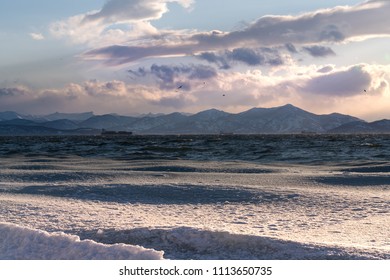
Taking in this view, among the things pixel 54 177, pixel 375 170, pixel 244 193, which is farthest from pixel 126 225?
pixel 375 170

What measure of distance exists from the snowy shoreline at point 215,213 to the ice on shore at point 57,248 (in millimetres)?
63

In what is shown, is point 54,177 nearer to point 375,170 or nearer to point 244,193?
point 244,193

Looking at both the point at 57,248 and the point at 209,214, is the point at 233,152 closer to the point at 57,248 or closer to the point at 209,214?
the point at 209,214

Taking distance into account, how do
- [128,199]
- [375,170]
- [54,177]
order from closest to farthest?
[128,199], [54,177], [375,170]

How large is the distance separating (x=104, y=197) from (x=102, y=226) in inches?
172

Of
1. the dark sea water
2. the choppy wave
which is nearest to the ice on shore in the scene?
the choppy wave

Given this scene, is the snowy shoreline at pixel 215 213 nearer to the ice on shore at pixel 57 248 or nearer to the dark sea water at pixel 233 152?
the ice on shore at pixel 57 248

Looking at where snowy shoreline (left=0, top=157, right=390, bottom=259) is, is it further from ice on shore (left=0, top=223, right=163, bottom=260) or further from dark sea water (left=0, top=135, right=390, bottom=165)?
dark sea water (left=0, top=135, right=390, bottom=165)

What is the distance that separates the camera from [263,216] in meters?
9.95

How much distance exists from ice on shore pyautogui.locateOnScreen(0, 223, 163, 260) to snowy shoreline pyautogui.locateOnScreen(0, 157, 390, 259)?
63mm

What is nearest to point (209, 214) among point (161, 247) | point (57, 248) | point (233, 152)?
point (161, 247)

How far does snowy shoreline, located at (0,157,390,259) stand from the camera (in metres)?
6.86

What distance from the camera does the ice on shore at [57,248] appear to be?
6.17 meters

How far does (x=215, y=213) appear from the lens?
10.4 metres
